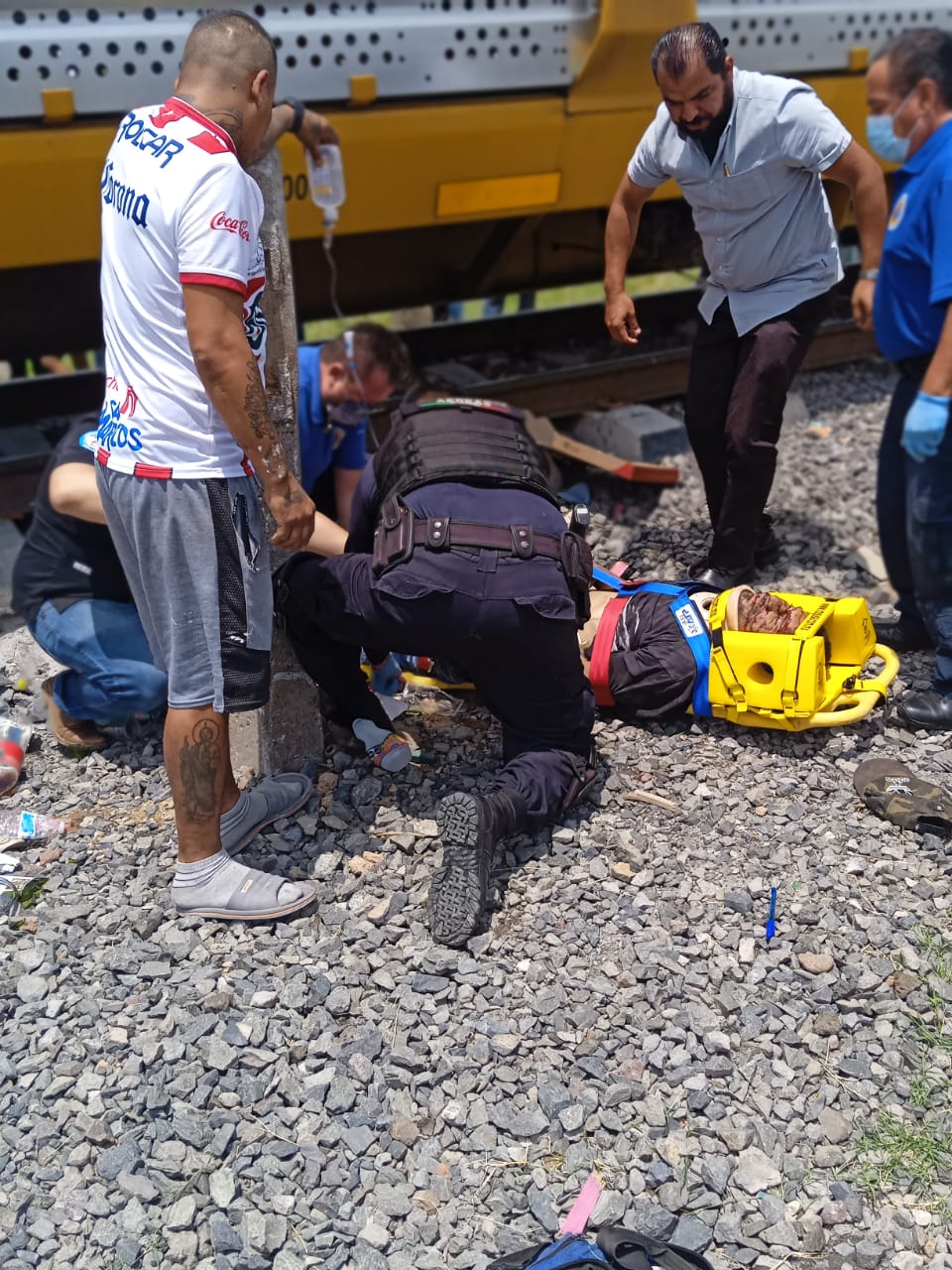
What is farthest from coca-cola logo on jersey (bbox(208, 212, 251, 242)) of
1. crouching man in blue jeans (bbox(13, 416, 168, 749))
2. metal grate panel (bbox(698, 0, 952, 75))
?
metal grate panel (bbox(698, 0, 952, 75))

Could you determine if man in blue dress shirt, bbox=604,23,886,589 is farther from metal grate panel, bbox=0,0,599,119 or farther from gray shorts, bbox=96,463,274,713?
gray shorts, bbox=96,463,274,713

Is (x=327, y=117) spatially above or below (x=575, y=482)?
above

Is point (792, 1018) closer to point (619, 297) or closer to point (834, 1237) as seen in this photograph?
point (834, 1237)

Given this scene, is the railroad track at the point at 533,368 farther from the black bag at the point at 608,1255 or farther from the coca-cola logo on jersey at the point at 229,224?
the black bag at the point at 608,1255

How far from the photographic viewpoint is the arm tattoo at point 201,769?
9.31 feet

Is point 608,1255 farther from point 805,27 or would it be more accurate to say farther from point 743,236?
point 805,27

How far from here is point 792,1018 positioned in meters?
2.72

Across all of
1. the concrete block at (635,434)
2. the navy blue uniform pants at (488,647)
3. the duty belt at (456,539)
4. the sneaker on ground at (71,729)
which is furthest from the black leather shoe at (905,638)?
the sneaker on ground at (71,729)

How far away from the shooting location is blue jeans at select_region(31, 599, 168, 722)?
3535 mm

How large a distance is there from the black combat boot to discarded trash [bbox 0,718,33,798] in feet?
4.63

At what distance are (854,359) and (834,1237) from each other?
5.74 m

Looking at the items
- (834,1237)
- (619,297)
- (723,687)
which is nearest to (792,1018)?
(834,1237)

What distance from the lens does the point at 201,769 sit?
2865mm

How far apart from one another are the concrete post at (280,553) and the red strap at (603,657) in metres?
0.88
